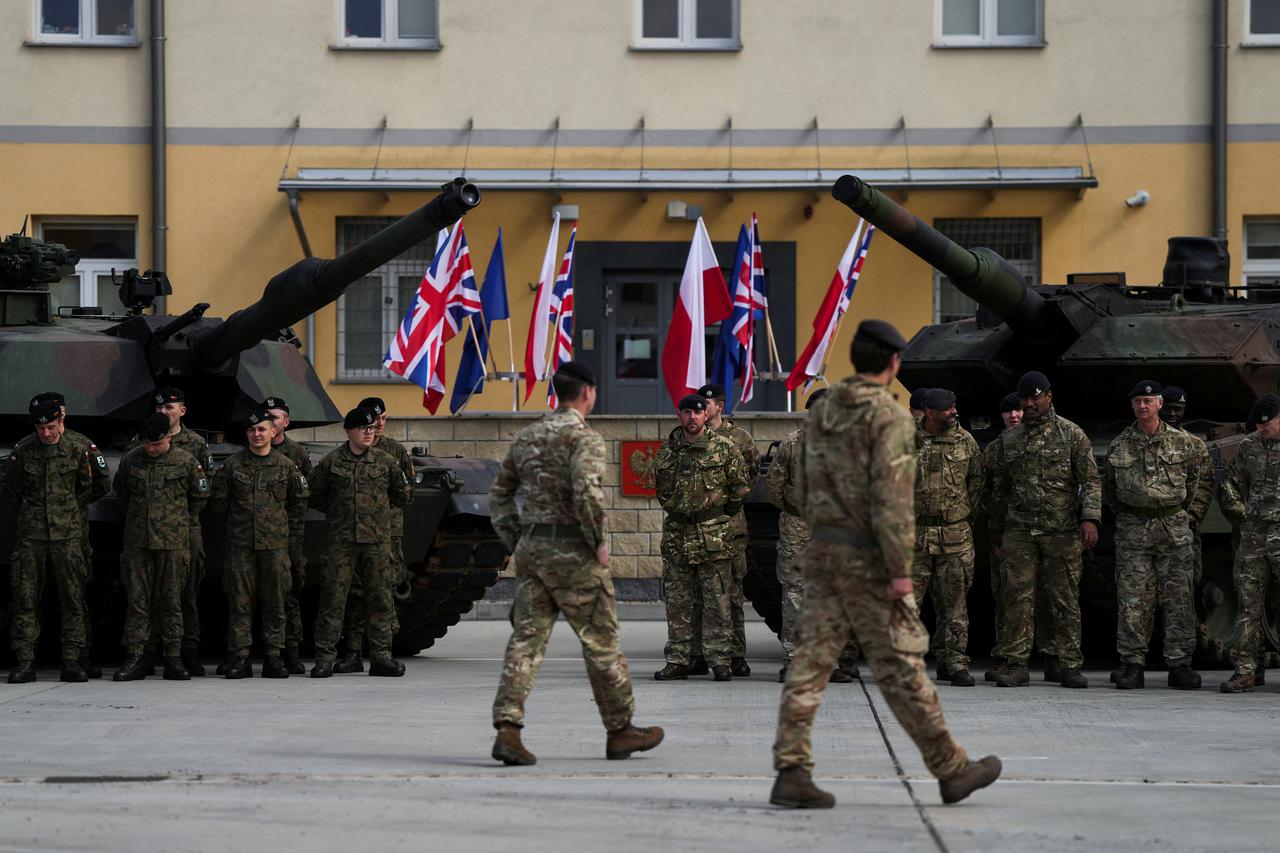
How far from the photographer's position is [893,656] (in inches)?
291

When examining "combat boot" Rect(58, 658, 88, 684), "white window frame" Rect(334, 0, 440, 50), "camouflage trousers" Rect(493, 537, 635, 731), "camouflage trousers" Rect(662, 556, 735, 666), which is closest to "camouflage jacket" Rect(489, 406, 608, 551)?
"camouflage trousers" Rect(493, 537, 635, 731)

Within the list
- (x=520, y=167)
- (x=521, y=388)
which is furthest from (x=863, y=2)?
(x=521, y=388)

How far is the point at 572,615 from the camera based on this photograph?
8469 mm

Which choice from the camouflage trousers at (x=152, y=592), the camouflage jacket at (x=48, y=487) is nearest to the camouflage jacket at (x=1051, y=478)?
the camouflage trousers at (x=152, y=592)

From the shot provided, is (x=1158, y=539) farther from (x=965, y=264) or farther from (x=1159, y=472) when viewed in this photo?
(x=965, y=264)

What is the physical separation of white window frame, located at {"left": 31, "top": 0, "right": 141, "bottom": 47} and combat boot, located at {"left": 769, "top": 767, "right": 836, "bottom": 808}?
1546 cm

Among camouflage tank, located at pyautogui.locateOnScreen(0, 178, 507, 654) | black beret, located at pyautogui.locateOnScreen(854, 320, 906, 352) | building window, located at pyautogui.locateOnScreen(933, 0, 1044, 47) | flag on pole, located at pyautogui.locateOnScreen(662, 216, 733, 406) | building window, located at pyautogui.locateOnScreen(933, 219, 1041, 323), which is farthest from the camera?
building window, located at pyautogui.locateOnScreen(933, 219, 1041, 323)

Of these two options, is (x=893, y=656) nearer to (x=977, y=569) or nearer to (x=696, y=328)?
(x=977, y=569)

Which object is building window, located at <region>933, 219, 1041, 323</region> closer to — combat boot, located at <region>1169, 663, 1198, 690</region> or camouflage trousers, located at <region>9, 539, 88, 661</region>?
combat boot, located at <region>1169, 663, 1198, 690</region>

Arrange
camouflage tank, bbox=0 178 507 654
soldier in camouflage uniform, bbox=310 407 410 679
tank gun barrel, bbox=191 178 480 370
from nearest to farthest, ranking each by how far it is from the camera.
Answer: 1. tank gun barrel, bbox=191 178 480 370
2. soldier in camouflage uniform, bbox=310 407 410 679
3. camouflage tank, bbox=0 178 507 654

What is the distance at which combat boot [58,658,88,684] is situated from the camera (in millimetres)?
12148

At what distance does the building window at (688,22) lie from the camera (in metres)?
Result: 21.0

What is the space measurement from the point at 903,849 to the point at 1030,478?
213 inches

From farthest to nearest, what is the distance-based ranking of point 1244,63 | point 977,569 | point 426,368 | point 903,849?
1. point 1244,63
2. point 426,368
3. point 977,569
4. point 903,849
